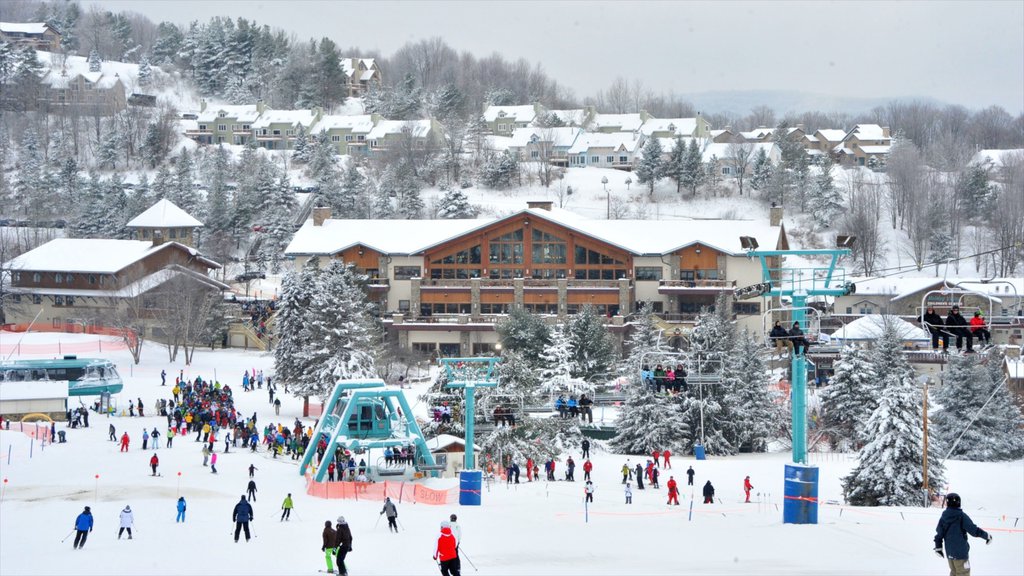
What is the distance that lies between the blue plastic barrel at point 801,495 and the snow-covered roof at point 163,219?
58463 mm

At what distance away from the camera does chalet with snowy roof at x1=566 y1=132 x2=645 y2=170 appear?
115 meters

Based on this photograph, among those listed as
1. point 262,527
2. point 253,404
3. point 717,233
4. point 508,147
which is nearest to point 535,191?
point 508,147

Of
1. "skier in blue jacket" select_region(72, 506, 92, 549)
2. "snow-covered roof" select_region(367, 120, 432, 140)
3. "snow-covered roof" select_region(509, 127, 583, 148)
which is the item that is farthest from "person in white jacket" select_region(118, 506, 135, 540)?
"snow-covered roof" select_region(509, 127, 583, 148)

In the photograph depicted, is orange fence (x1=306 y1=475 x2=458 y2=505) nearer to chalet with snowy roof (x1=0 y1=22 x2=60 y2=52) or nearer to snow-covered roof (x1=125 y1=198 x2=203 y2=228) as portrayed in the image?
snow-covered roof (x1=125 y1=198 x2=203 y2=228)

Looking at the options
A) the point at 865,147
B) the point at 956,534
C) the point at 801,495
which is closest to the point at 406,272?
the point at 801,495

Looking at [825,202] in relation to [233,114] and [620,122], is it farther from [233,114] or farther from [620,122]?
[233,114]

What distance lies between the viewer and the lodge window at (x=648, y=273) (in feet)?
211

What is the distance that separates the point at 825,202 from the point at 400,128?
140 feet

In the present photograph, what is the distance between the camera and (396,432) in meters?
34.0

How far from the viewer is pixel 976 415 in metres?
41.2

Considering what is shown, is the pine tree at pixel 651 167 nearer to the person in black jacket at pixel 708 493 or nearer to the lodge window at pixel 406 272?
the lodge window at pixel 406 272

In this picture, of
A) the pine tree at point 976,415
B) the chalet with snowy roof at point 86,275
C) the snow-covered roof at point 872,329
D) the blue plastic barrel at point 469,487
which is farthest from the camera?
the chalet with snowy roof at point 86,275

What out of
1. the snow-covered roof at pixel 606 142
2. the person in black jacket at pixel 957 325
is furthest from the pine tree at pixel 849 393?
the snow-covered roof at pixel 606 142

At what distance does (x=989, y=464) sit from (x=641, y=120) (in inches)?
3586
